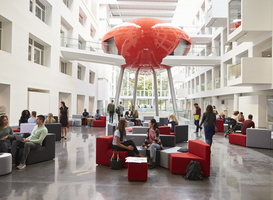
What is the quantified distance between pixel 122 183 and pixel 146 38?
37.3ft

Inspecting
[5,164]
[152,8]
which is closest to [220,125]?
[5,164]

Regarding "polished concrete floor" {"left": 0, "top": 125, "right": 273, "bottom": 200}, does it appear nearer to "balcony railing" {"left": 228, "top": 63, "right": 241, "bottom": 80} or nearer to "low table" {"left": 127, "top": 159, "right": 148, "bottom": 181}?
"low table" {"left": 127, "top": 159, "right": 148, "bottom": 181}

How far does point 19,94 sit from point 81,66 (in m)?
14.2

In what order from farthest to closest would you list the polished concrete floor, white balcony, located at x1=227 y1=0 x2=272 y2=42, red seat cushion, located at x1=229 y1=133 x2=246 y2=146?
white balcony, located at x1=227 y1=0 x2=272 y2=42 → red seat cushion, located at x1=229 y1=133 x2=246 y2=146 → the polished concrete floor

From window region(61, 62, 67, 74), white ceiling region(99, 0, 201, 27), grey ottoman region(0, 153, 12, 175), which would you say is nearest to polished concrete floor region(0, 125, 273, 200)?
grey ottoman region(0, 153, 12, 175)

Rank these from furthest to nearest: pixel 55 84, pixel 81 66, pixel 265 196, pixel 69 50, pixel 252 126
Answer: pixel 81 66 < pixel 69 50 < pixel 55 84 < pixel 252 126 < pixel 265 196

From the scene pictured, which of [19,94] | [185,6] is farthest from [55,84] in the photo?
[185,6]

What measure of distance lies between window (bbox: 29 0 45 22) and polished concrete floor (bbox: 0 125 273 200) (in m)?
12.1

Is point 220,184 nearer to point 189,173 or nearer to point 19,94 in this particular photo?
point 189,173

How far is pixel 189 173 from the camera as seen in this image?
16.8 feet

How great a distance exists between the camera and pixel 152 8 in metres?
31.8

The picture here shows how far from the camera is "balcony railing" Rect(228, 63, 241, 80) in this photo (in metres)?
13.7

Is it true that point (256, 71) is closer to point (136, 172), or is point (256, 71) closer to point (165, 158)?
point (165, 158)

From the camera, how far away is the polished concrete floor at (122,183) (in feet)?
13.6
